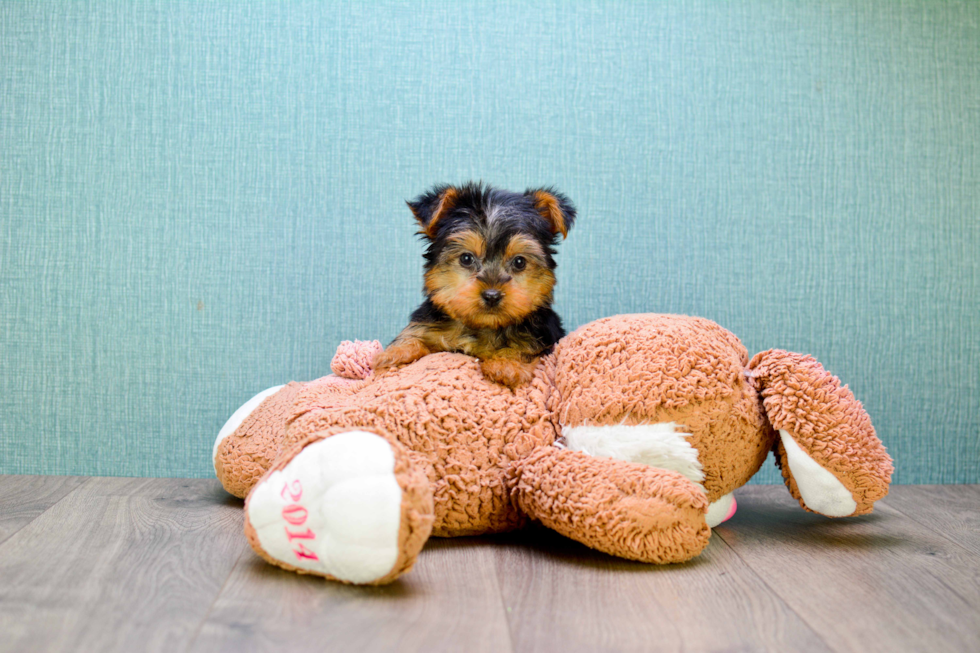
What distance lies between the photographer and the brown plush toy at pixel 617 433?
62.1 inches

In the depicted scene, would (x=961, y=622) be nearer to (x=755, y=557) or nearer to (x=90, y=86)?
(x=755, y=557)

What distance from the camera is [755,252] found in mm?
2621

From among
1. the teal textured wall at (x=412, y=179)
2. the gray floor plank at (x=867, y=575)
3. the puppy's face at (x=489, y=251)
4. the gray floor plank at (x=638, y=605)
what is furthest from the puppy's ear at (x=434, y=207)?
the gray floor plank at (x=867, y=575)

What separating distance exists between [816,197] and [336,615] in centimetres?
221

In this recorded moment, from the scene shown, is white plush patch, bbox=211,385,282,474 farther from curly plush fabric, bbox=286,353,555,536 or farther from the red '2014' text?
the red '2014' text

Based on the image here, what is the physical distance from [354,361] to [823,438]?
1248 millimetres

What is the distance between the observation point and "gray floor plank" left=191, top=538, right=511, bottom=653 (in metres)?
1.23

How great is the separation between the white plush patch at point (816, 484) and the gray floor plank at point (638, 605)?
0.26m

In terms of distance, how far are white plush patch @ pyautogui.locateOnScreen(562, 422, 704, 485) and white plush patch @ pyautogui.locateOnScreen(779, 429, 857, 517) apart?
0.85ft

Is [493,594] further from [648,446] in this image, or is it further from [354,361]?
[354,361]

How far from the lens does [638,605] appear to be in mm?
1418

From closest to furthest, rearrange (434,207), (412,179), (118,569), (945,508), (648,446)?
1. (118,569)
2. (648,446)
3. (434,207)
4. (945,508)
5. (412,179)

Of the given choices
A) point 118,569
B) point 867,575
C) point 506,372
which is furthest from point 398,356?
point 867,575

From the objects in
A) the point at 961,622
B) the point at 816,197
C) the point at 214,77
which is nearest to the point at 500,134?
the point at 214,77
